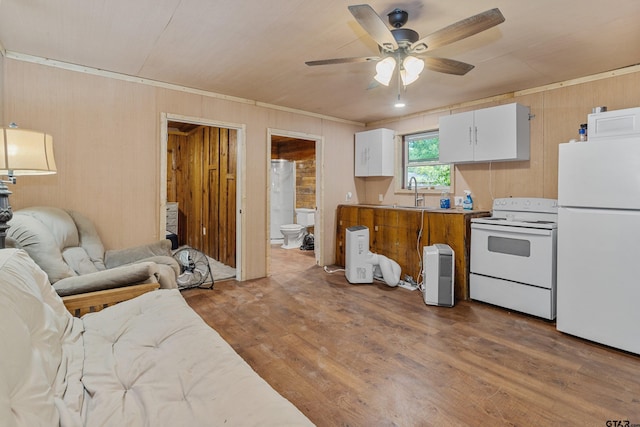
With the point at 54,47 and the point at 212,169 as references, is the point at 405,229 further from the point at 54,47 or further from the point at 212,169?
the point at 54,47

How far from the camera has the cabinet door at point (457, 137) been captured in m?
3.93

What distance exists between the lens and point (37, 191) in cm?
296

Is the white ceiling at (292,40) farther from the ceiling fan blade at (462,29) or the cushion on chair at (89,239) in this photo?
the cushion on chair at (89,239)

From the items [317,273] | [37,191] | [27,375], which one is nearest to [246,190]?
[317,273]

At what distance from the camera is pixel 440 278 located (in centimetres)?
350

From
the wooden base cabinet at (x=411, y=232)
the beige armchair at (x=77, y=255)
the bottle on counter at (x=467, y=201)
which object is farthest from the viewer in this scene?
the bottle on counter at (x=467, y=201)

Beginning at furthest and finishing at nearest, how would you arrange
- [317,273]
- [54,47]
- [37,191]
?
[317,273]
[37,191]
[54,47]

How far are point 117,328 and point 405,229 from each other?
3439 mm

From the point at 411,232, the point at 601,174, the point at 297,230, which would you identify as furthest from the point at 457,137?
the point at 297,230

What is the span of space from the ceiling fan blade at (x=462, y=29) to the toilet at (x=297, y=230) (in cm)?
505

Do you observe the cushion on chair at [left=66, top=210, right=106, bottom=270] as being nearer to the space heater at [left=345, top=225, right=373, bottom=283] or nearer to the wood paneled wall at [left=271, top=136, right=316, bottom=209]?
the space heater at [left=345, top=225, right=373, bottom=283]

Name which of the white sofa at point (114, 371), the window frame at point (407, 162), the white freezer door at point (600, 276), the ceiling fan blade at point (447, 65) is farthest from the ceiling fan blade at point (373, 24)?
the window frame at point (407, 162)

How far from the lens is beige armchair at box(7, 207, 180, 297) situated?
6.77ft

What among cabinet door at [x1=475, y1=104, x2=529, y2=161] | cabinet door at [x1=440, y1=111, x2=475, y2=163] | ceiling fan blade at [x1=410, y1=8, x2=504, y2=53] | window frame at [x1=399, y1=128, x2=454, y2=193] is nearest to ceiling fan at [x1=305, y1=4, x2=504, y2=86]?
ceiling fan blade at [x1=410, y1=8, x2=504, y2=53]
